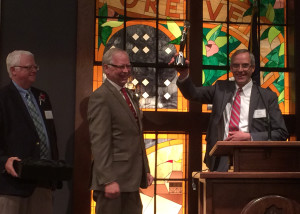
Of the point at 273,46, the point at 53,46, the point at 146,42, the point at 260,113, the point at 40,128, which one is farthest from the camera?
the point at 273,46

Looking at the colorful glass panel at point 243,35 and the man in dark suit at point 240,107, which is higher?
the colorful glass panel at point 243,35

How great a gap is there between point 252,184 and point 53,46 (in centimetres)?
249

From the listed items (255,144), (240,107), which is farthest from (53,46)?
(255,144)

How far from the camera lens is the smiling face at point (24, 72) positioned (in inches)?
129

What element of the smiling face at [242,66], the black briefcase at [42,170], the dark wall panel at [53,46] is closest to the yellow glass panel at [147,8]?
the dark wall panel at [53,46]

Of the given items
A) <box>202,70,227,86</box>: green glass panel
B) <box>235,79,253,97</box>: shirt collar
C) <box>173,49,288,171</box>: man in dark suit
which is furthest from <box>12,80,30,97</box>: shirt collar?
<box>202,70,227,86</box>: green glass panel

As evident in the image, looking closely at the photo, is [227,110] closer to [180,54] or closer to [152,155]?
[180,54]

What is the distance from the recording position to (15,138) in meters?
3.11

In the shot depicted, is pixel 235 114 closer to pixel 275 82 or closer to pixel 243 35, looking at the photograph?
pixel 275 82

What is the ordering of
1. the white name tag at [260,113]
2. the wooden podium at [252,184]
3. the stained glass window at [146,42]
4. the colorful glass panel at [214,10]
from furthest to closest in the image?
the colorful glass panel at [214,10]
the stained glass window at [146,42]
the white name tag at [260,113]
the wooden podium at [252,184]

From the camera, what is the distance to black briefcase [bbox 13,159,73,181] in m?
2.95

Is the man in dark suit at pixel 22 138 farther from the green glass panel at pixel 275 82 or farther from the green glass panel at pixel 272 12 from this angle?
the green glass panel at pixel 272 12

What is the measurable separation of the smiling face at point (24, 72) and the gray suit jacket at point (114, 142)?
1.52ft

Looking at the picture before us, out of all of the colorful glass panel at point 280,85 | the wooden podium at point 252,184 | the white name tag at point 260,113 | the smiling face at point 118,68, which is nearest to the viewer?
the wooden podium at point 252,184
